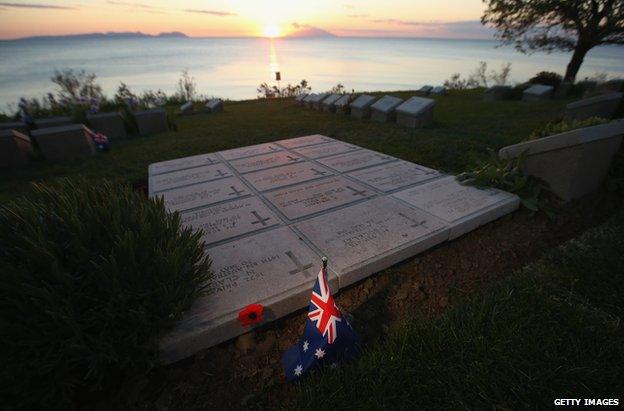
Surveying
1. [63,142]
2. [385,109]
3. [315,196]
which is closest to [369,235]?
[315,196]

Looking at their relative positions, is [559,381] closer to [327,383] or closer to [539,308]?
[539,308]

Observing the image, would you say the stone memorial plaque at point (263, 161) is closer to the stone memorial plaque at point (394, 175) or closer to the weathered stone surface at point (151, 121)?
the stone memorial plaque at point (394, 175)

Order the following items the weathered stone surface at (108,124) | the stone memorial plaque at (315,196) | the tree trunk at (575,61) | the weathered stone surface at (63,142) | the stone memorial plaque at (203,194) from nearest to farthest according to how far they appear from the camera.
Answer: the stone memorial plaque at (315,196) < the stone memorial plaque at (203,194) < the weathered stone surface at (63,142) < the weathered stone surface at (108,124) < the tree trunk at (575,61)

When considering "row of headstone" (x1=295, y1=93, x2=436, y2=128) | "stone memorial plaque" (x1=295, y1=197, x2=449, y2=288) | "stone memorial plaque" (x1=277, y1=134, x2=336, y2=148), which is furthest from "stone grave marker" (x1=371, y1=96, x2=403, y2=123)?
"stone memorial plaque" (x1=295, y1=197, x2=449, y2=288)

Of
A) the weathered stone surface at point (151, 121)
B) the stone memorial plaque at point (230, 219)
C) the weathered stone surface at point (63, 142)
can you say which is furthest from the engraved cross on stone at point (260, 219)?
the weathered stone surface at point (151, 121)

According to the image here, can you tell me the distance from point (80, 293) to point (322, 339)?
5.07 ft

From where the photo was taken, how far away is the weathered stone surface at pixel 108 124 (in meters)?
8.31

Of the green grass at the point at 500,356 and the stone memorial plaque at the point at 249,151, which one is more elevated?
the green grass at the point at 500,356

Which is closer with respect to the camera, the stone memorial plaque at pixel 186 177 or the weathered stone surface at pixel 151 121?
the stone memorial plaque at pixel 186 177

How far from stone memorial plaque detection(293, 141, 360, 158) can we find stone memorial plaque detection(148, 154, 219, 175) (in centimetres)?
191

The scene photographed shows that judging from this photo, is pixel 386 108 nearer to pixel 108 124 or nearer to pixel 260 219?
pixel 260 219

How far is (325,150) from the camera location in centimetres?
648

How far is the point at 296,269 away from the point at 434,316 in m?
1.26

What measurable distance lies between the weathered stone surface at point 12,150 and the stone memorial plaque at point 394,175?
7386 millimetres
